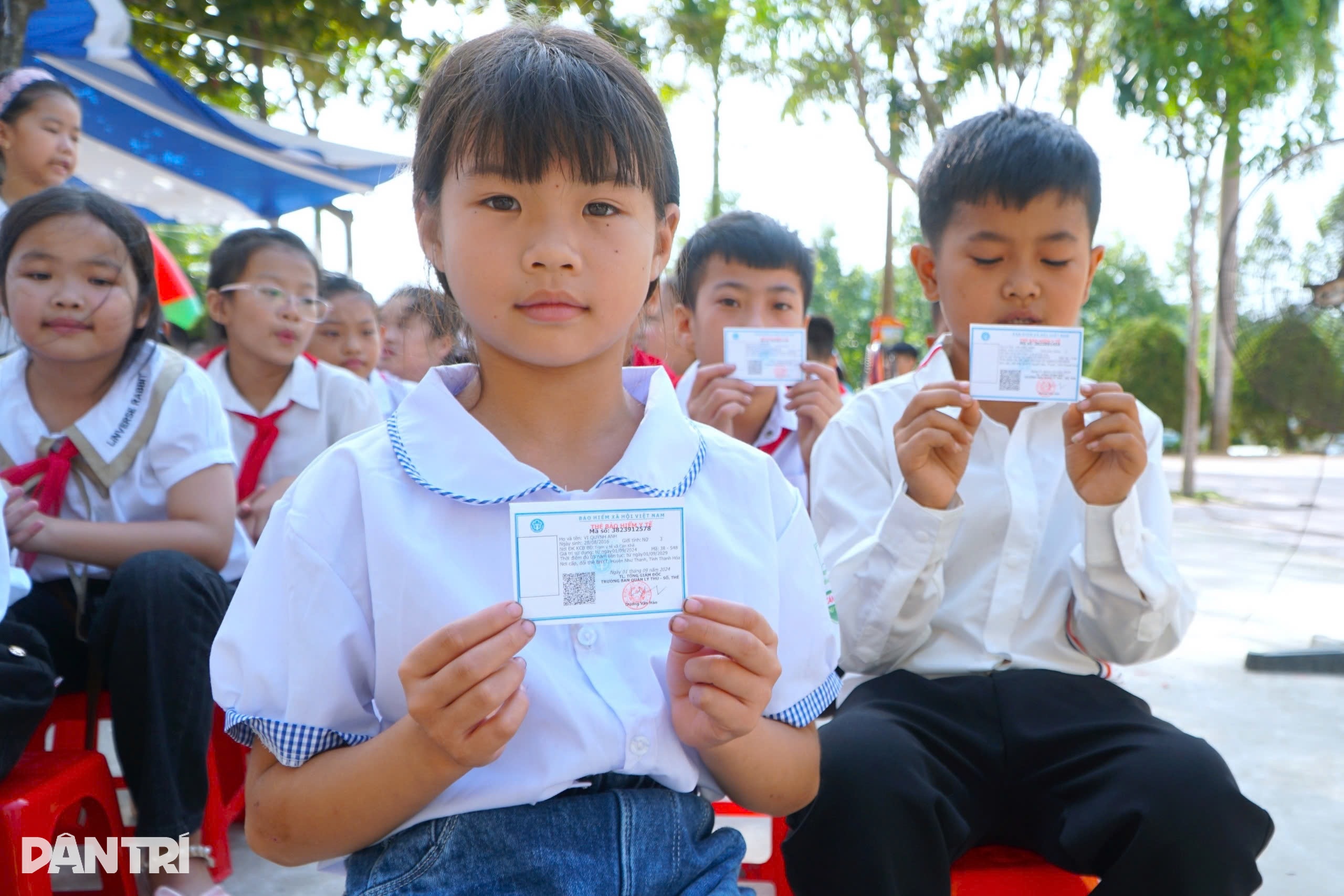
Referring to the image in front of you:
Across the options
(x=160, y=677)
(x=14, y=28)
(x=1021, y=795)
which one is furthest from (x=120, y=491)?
(x=14, y=28)

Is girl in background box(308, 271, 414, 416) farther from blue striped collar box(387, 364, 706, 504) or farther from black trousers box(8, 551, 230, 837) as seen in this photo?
blue striped collar box(387, 364, 706, 504)

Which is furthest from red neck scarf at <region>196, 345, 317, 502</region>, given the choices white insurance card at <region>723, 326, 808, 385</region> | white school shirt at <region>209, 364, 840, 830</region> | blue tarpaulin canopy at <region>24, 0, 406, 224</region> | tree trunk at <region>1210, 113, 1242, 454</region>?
tree trunk at <region>1210, 113, 1242, 454</region>

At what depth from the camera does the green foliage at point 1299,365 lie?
361cm

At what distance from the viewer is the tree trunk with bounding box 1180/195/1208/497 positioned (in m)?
9.12

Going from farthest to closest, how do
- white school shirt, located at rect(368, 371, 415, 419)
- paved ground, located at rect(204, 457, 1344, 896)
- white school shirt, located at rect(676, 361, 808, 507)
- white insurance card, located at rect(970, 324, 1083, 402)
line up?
white school shirt, located at rect(368, 371, 415, 419), white school shirt, located at rect(676, 361, 808, 507), paved ground, located at rect(204, 457, 1344, 896), white insurance card, located at rect(970, 324, 1083, 402)

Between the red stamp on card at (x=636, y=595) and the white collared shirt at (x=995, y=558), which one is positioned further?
the white collared shirt at (x=995, y=558)

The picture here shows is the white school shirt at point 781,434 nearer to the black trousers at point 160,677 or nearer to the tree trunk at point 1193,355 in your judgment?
the black trousers at point 160,677

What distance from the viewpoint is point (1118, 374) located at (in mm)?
20250

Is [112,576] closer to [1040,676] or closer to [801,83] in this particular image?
[1040,676]

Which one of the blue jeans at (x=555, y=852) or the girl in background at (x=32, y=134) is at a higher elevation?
the girl in background at (x=32, y=134)

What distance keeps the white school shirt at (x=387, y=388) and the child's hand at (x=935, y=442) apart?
92.3 inches

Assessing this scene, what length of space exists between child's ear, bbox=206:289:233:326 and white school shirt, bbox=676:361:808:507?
1.37 meters

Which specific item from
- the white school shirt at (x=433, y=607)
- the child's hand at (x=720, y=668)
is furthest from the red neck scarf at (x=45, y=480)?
the child's hand at (x=720, y=668)

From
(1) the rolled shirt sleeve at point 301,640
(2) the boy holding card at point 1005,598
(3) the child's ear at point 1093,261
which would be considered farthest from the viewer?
(3) the child's ear at point 1093,261
